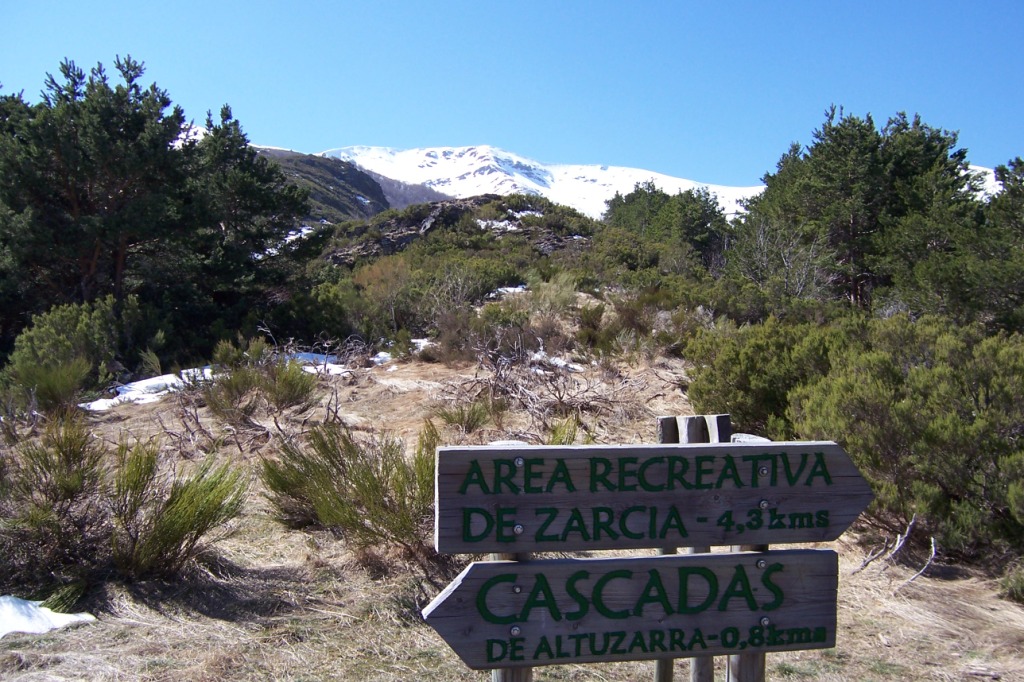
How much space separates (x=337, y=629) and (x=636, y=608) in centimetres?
191

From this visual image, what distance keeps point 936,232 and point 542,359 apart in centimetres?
1049

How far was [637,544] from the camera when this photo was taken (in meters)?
2.19

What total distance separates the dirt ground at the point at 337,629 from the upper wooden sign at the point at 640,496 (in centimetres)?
133

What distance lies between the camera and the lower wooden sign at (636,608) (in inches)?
82.4

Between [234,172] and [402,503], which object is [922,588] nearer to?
[402,503]

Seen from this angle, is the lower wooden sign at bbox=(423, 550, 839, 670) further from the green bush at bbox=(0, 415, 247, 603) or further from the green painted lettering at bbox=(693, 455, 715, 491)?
the green bush at bbox=(0, 415, 247, 603)

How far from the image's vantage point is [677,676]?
10.8 feet

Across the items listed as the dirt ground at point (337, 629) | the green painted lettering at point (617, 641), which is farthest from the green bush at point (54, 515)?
the green painted lettering at point (617, 641)

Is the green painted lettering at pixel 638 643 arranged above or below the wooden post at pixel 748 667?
above

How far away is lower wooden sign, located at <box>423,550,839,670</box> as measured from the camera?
6.86 feet

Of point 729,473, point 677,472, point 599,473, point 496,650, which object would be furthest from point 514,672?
point 729,473

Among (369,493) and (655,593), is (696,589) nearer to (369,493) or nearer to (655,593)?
(655,593)

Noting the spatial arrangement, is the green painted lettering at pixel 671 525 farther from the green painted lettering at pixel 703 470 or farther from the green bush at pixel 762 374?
the green bush at pixel 762 374

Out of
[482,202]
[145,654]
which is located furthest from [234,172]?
[482,202]
